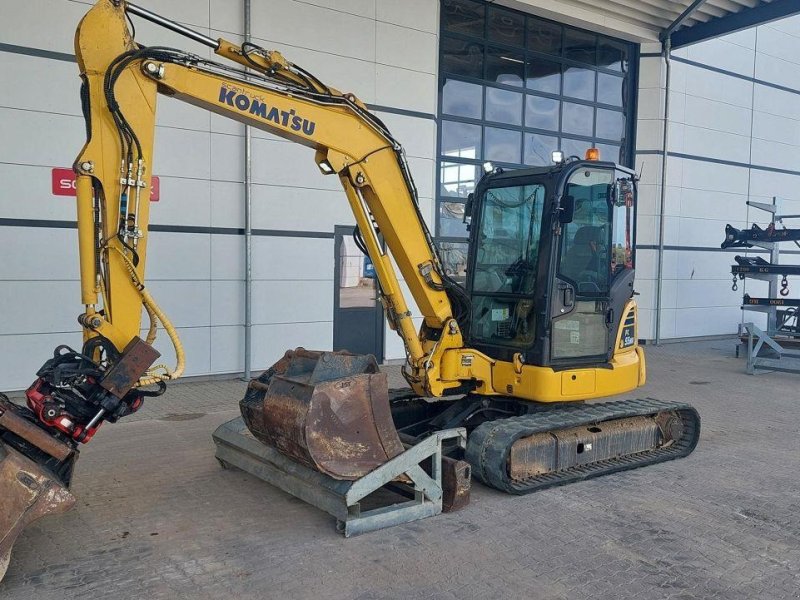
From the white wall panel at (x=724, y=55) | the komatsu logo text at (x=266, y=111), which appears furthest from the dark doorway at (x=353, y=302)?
the white wall panel at (x=724, y=55)

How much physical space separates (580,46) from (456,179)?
4.14 m

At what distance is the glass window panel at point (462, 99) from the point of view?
485 inches

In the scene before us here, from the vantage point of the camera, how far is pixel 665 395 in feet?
32.0

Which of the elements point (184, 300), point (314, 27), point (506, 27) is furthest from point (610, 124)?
point (184, 300)

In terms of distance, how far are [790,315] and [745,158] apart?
5.03 m

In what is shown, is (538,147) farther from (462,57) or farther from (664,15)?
(664,15)

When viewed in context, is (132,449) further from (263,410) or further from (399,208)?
(399,208)

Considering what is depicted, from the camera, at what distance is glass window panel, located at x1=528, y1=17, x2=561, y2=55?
1330 cm

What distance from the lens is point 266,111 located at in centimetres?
489

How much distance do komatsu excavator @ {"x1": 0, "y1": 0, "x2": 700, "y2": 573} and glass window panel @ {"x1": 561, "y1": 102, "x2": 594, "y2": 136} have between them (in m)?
7.98

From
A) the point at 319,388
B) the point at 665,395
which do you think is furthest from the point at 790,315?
the point at 319,388

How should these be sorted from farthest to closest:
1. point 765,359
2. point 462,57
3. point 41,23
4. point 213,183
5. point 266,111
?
1. point 462,57
2. point 765,359
3. point 213,183
4. point 41,23
5. point 266,111

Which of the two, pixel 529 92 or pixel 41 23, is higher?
pixel 529 92

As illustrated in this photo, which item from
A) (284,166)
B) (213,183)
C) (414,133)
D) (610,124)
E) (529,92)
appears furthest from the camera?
(610,124)
